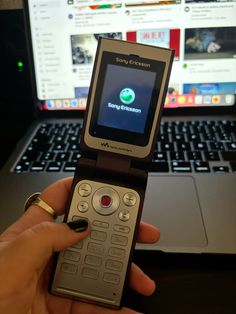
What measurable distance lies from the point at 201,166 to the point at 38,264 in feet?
0.98

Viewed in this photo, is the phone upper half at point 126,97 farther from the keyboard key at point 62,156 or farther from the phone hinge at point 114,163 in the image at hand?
the keyboard key at point 62,156

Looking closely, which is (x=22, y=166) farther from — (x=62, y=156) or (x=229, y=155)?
(x=229, y=155)

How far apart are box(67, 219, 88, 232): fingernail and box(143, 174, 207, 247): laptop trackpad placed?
0.10m

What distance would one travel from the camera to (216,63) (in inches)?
25.1

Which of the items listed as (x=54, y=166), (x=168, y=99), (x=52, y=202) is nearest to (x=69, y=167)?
(x=54, y=166)

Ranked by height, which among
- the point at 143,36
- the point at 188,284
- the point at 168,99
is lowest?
the point at 188,284

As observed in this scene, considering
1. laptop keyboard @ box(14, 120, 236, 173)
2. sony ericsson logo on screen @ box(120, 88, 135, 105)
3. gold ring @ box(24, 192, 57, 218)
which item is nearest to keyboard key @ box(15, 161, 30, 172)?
laptop keyboard @ box(14, 120, 236, 173)

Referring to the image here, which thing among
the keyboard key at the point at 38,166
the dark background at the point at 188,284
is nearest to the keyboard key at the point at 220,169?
the dark background at the point at 188,284

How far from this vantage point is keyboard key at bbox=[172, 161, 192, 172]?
21.4 inches

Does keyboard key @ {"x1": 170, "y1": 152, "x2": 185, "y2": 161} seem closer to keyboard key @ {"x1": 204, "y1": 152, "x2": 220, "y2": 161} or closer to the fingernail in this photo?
keyboard key @ {"x1": 204, "y1": 152, "x2": 220, "y2": 161}

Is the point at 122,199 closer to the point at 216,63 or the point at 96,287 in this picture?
the point at 96,287

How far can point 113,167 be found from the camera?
1.31 ft

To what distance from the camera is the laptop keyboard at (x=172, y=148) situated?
0.55m

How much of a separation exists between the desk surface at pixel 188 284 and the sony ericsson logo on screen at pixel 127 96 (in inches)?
6.9
